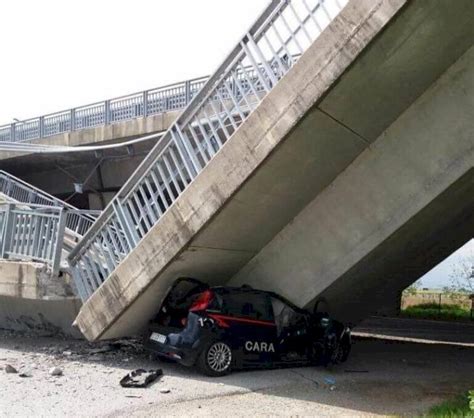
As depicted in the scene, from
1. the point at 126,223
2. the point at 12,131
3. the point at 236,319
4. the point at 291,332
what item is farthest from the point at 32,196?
the point at 291,332

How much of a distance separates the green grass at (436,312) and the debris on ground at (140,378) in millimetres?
20249

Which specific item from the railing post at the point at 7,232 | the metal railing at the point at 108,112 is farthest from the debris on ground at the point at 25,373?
the metal railing at the point at 108,112

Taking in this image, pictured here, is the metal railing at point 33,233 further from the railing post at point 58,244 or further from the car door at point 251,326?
the car door at point 251,326

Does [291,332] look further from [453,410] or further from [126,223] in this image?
[453,410]

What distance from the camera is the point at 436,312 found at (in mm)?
26281

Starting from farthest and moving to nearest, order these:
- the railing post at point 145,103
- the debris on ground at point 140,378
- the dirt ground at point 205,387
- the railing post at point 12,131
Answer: the railing post at point 12,131 → the railing post at point 145,103 → the debris on ground at point 140,378 → the dirt ground at point 205,387

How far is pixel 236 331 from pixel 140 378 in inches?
62.0

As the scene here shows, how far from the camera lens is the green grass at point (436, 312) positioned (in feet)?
83.6

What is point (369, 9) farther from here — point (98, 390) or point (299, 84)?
point (98, 390)

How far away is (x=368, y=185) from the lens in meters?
8.20

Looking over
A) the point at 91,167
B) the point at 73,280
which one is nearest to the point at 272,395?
the point at 73,280

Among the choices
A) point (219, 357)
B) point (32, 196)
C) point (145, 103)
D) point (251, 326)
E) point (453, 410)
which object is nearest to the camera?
point (453, 410)

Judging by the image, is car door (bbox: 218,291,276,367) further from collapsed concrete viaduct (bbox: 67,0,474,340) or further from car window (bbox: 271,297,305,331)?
collapsed concrete viaduct (bbox: 67,0,474,340)

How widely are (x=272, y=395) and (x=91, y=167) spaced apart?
13628 millimetres
